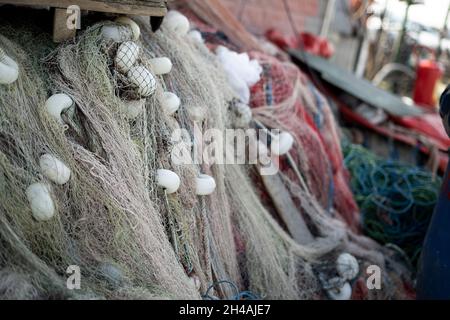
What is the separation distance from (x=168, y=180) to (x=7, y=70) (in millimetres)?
884

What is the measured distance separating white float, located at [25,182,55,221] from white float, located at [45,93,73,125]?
0.37 m

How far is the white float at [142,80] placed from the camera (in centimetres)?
267

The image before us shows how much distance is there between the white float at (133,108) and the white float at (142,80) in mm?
53

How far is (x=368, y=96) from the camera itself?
19.0 ft

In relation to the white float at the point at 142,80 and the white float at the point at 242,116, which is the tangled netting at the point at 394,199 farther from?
the white float at the point at 142,80

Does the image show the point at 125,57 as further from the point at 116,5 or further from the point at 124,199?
the point at 124,199

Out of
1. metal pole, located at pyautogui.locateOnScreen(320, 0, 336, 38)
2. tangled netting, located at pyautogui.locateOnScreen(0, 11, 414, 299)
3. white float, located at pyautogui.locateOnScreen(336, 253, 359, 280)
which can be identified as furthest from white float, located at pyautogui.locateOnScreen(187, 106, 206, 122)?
metal pole, located at pyautogui.locateOnScreen(320, 0, 336, 38)

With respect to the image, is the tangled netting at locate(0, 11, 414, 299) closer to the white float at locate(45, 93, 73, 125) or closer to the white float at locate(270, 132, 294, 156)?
the white float at locate(45, 93, 73, 125)

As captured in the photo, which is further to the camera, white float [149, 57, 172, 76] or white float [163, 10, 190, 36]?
white float [163, 10, 190, 36]

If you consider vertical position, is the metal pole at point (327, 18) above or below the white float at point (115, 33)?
below

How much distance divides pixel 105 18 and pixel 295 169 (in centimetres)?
159

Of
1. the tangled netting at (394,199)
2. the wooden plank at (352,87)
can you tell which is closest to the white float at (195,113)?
the tangled netting at (394,199)

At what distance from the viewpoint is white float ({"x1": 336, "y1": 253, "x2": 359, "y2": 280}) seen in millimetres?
3354
